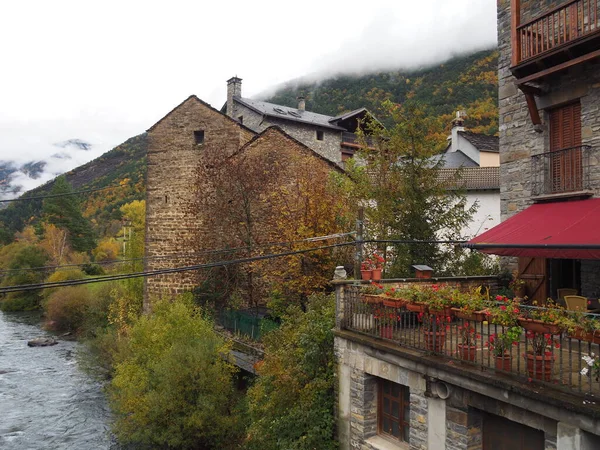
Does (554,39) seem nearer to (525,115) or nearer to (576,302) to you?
(525,115)

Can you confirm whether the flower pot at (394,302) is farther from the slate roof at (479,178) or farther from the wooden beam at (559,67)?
the slate roof at (479,178)

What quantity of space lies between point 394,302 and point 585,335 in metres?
3.31

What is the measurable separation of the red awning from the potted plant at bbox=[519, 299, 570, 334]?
7.87 ft

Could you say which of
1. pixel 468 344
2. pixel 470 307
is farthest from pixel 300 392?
pixel 470 307

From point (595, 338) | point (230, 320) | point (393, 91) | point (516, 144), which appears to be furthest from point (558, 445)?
point (393, 91)

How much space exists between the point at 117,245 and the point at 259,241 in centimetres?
5054

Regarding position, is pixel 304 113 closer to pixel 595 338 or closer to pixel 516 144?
pixel 516 144

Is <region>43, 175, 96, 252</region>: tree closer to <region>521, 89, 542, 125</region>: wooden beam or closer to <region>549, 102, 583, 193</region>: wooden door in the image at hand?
<region>521, 89, 542, 125</region>: wooden beam

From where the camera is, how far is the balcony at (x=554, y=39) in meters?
9.71

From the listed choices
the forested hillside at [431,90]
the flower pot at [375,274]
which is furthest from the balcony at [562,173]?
the forested hillside at [431,90]

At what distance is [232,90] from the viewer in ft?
119

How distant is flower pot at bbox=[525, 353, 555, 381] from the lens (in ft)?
20.4

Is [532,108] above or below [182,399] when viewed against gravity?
above

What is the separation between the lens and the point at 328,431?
9688 millimetres
